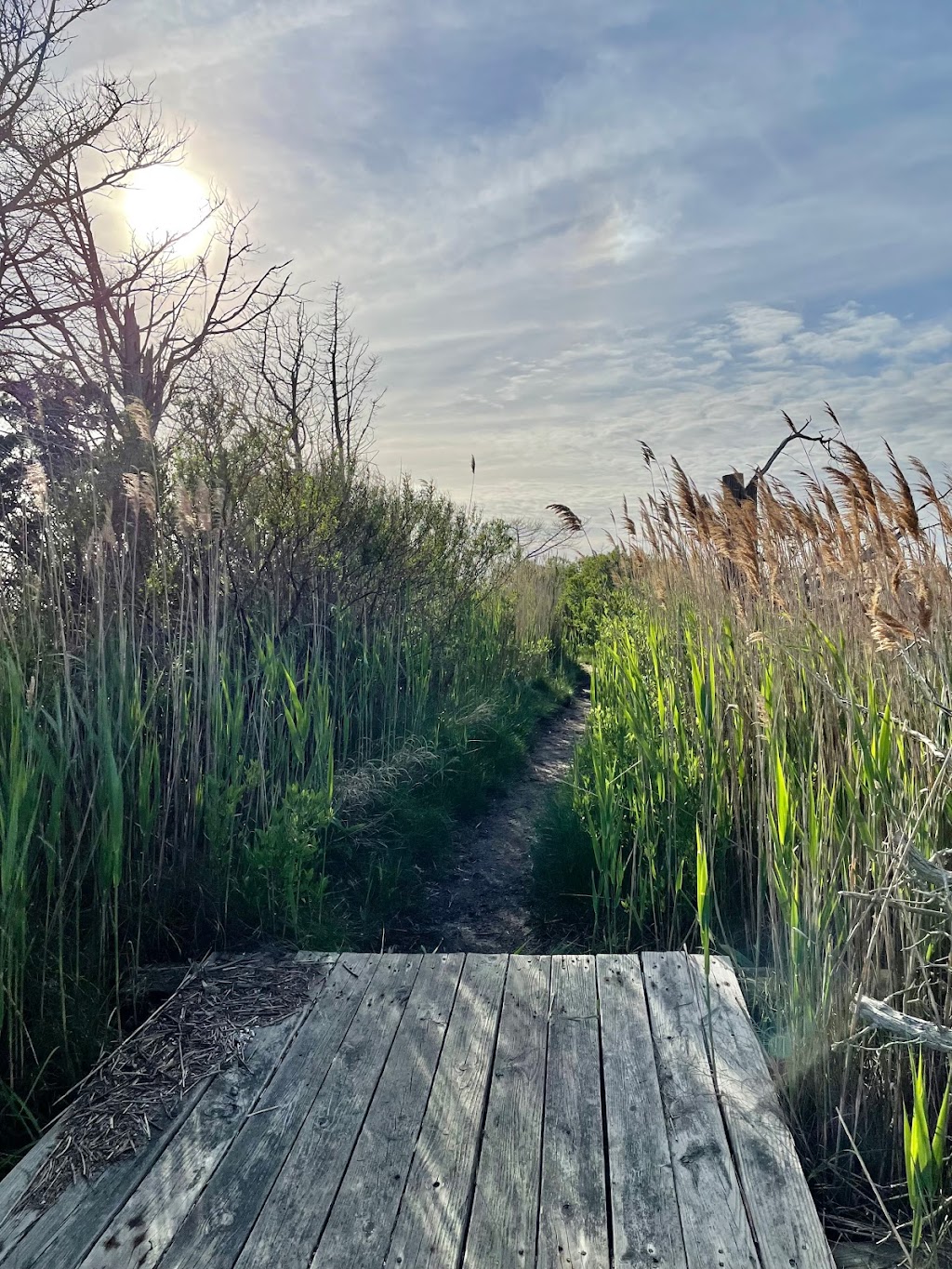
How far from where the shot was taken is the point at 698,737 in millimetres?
3408

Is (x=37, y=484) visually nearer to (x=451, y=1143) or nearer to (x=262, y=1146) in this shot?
(x=262, y=1146)

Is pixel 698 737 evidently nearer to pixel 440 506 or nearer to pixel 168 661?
pixel 168 661

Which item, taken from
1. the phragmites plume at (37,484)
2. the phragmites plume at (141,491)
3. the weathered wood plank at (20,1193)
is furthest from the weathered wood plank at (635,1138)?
the phragmites plume at (37,484)

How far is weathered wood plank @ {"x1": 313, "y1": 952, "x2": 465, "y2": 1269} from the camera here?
5.17ft

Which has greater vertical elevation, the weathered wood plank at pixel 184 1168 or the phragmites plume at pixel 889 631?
the phragmites plume at pixel 889 631

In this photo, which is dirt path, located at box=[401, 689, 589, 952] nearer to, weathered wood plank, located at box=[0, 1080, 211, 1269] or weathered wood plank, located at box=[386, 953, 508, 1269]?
weathered wood plank, located at box=[386, 953, 508, 1269]

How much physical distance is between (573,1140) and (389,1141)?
40cm

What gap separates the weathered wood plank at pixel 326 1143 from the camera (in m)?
1.58

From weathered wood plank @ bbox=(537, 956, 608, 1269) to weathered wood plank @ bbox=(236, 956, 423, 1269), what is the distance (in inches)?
16.8

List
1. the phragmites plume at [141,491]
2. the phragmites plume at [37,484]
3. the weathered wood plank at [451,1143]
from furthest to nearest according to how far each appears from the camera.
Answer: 1. the phragmites plume at [141,491]
2. the phragmites plume at [37,484]
3. the weathered wood plank at [451,1143]

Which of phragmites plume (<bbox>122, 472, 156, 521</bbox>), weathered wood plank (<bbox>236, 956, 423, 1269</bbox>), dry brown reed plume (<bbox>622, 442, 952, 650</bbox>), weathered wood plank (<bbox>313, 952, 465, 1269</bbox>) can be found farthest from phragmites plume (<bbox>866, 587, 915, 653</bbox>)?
phragmites plume (<bbox>122, 472, 156, 521</bbox>)

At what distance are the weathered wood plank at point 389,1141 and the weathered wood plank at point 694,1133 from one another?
0.57 meters

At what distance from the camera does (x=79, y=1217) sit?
1689 mm

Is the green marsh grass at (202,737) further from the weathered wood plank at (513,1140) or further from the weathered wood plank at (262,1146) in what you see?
the weathered wood plank at (513,1140)
